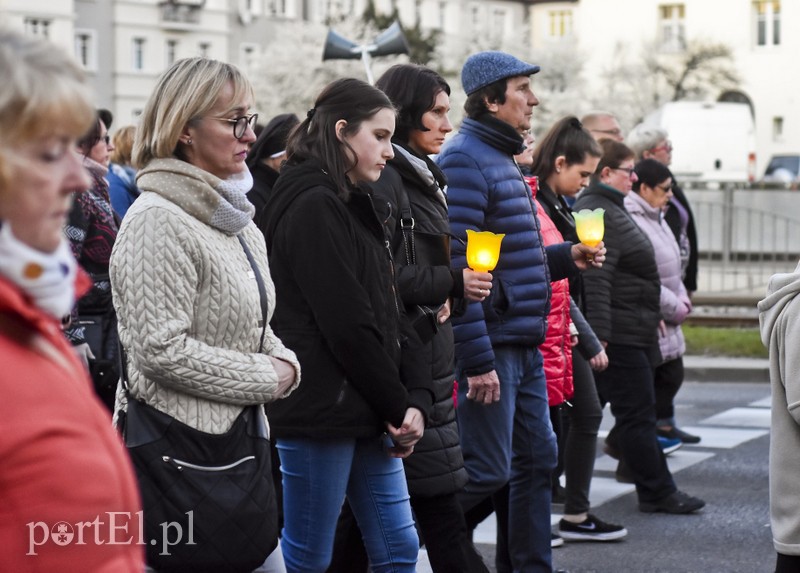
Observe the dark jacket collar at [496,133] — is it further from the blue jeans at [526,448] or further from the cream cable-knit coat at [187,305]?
the cream cable-knit coat at [187,305]

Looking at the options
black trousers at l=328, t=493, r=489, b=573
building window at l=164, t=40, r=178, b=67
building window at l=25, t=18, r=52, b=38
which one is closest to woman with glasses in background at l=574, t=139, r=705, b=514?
black trousers at l=328, t=493, r=489, b=573

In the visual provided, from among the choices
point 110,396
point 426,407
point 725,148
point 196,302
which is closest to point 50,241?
point 196,302

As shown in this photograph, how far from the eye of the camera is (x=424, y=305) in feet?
16.0

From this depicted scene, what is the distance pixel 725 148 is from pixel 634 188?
30.5m

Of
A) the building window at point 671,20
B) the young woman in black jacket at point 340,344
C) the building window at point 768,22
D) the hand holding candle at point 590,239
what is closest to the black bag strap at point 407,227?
the young woman in black jacket at point 340,344

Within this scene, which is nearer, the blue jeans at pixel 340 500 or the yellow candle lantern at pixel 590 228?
the blue jeans at pixel 340 500

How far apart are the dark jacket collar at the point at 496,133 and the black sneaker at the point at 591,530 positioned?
228cm

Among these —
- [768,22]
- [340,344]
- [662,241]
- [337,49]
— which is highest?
[768,22]

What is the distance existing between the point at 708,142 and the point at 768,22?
30249mm

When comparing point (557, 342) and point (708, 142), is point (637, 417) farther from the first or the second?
point (708, 142)

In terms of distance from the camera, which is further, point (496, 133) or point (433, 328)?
point (496, 133)

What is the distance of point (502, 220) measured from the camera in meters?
5.75

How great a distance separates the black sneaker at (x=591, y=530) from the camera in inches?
285

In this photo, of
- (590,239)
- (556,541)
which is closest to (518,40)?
(556,541)
